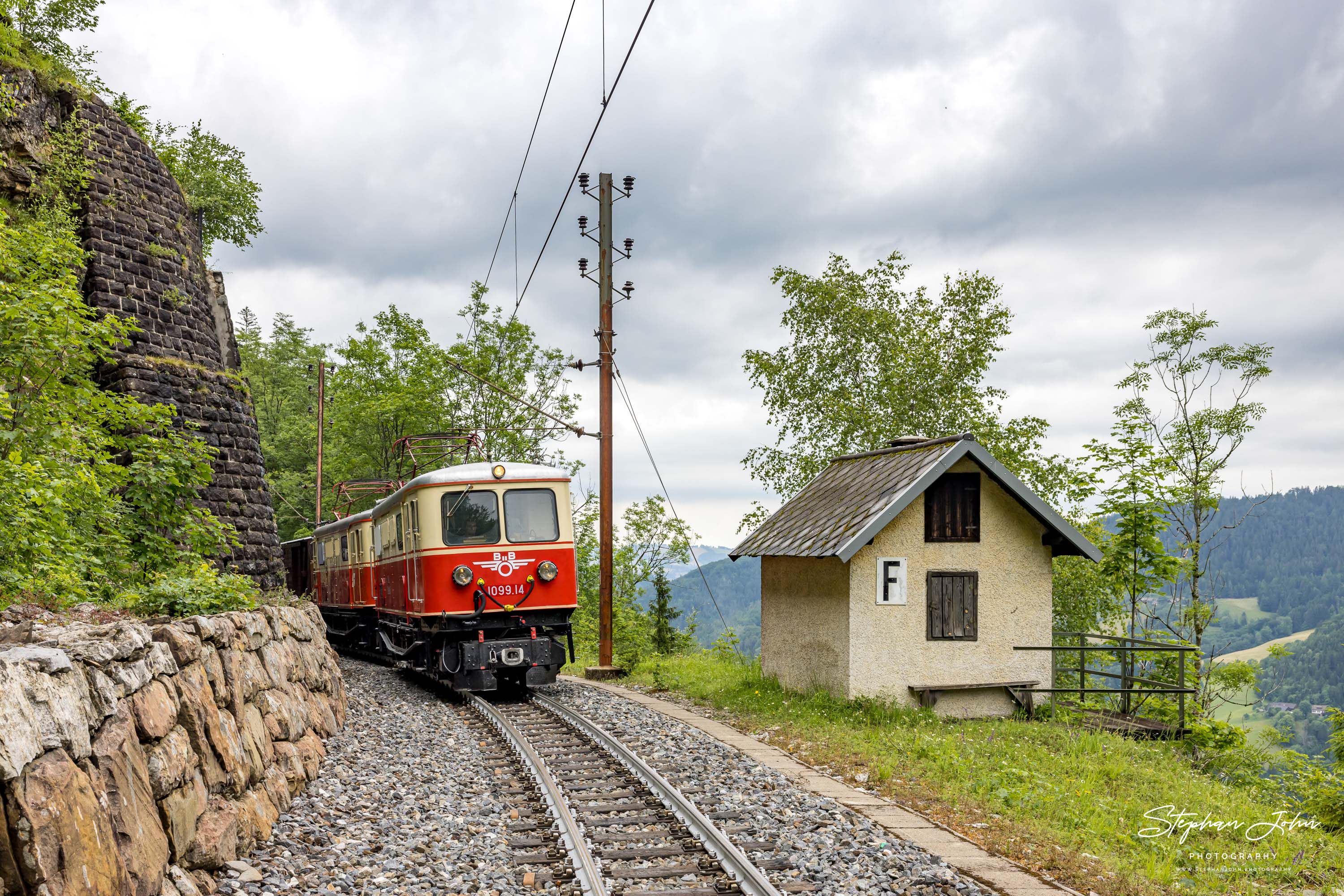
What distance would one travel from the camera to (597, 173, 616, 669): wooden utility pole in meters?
16.3

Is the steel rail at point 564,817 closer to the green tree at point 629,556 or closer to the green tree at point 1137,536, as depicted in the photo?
the green tree at point 1137,536

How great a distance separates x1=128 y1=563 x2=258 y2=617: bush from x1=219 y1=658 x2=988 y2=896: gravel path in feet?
5.37

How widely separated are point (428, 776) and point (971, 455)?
833 centimetres

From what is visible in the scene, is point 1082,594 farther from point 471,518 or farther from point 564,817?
point 564,817

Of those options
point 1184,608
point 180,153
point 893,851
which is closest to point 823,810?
point 893,851

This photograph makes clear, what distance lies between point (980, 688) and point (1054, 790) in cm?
521

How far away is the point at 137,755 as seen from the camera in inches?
171

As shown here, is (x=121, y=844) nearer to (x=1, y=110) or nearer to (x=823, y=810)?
(x=823, y=810)

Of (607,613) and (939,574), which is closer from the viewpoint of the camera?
(939,574)

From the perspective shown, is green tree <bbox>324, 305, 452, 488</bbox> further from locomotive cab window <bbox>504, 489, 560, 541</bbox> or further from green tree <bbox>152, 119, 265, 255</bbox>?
locomotive cab window <bbox>504, 489, 560, 541</bbox>

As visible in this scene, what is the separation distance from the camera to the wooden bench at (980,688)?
40.4 ft

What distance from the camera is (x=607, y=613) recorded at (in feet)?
55.6

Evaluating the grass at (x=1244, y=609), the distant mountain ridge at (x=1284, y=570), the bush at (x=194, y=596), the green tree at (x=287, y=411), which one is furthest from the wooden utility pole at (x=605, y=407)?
the grass at (x=1244, y=609)

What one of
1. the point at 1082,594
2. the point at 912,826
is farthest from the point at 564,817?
the point at 1082,594
